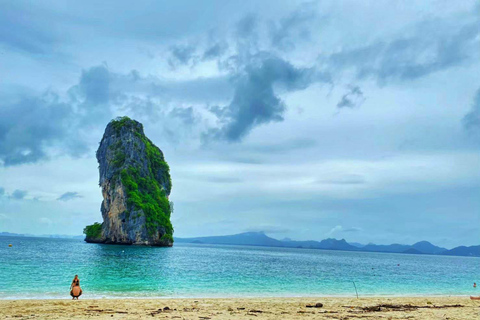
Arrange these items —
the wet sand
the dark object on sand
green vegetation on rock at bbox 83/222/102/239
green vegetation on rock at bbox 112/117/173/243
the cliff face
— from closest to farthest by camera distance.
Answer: the wet sand
the dark object on sand
the cliff face
green vegetation on rock at bbox 112/117/173/243
green vegetation on rock at bbox 83/222/102/239

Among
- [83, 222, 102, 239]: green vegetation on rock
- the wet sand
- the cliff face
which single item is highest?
the cliff face

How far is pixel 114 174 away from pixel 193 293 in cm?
10275

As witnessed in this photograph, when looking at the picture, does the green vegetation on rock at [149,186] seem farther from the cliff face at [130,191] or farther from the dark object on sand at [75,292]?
the dark object on sand at [75,292]

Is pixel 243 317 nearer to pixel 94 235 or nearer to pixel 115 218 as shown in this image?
pixel 115 218

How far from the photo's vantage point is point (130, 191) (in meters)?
119

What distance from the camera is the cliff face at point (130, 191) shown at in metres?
117

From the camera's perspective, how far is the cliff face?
385 feet

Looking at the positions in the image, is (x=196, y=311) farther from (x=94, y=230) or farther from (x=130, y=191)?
(x=94, y=230)

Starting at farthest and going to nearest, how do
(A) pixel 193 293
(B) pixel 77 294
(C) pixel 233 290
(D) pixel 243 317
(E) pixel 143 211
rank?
(E) pixel 143 211
(C) pixel 233 290
(A) pixel 193 293
(B) pixel 77 294
(D) pixel 243 317

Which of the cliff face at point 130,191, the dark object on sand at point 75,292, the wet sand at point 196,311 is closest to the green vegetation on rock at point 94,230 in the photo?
the cliff face at point 130,191

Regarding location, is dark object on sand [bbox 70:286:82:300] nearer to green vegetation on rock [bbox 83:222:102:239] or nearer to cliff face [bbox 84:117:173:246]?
cliff face [bbox 84:117:173:246]

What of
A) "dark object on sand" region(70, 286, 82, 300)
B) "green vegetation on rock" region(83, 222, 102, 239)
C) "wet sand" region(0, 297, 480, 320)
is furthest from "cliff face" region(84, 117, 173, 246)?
"wet sand" region(0, 297, 480, 320)

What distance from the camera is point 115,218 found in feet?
395

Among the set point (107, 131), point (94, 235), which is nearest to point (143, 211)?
point (94, 235)
